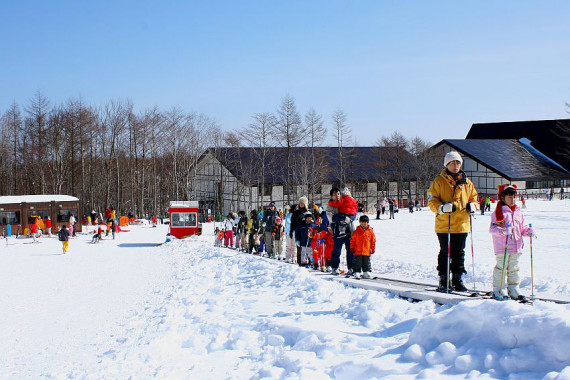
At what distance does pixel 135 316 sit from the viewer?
996 cm

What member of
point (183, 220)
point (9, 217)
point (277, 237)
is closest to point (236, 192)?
point (9, 217)

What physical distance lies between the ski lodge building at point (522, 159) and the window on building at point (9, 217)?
45027mm

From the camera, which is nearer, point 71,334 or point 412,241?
point 71,334

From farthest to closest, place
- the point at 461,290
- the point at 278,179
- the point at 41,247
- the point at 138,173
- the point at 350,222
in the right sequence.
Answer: the point at 138,173 < the point at 278,179 < the point at 41,247 < the point at 350,222 < the point at 461,290

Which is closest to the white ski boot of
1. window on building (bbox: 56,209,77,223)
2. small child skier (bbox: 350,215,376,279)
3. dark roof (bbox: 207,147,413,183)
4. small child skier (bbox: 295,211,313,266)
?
small child skier (bbox: 350,215,376,279)

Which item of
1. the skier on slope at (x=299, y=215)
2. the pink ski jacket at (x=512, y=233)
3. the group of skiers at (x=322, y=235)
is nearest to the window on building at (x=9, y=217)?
the group of skiers at (x=322, y=235)

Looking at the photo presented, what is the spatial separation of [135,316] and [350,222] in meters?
4.53

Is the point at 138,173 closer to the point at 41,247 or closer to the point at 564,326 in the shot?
the point at 41,247

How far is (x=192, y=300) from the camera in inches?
412

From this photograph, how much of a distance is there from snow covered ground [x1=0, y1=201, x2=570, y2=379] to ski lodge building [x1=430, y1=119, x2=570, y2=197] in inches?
1871

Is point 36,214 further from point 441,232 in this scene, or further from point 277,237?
point 441,232

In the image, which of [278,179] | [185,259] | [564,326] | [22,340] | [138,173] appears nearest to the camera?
[564,326]

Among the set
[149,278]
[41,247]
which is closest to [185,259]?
[149,278]

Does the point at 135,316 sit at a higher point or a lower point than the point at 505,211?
lower
